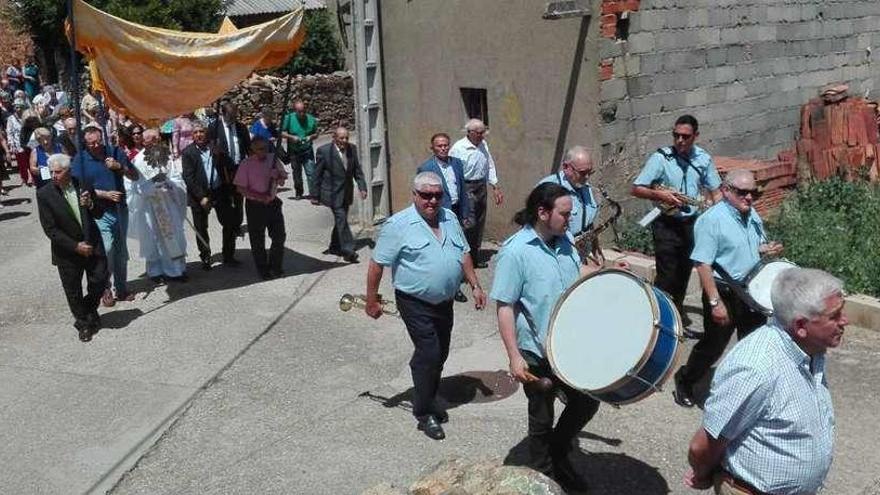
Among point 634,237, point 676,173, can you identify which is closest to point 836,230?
point 634,237

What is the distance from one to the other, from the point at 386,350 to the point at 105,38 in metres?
3.86

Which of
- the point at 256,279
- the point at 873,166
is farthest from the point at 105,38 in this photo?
the point at 873,166

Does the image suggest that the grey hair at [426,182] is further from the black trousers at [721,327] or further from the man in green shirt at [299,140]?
the man in green shirt at [299,140]

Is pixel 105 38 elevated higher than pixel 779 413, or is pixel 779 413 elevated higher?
pixel 105 38

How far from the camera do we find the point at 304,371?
8.03 metres

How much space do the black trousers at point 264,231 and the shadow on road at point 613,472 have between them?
484 cm

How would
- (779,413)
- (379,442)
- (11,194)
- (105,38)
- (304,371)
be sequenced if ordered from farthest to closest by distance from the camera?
(11,194) → (105,38) → (304,371) → (379,442) → (779,413)

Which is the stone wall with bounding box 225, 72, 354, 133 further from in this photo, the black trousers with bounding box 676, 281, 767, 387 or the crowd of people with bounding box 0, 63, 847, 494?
the black trousers with bounding box 676, 281, 767, 387

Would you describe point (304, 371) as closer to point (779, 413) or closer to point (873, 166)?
point (779, 413)

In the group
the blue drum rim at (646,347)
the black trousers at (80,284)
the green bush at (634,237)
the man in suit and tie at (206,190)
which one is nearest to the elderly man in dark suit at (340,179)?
the man in suit and tie at (206,190)

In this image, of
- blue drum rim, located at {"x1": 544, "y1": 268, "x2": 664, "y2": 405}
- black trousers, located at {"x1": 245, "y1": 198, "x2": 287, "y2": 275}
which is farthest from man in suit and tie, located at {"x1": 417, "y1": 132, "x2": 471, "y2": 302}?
blue drum rim, located at {"x1": 544, "y1": 268, "x2": 664, "y2": 405}

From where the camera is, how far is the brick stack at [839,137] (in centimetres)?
1248

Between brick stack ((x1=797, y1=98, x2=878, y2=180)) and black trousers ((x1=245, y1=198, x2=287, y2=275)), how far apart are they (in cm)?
646

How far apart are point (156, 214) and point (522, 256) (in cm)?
614
